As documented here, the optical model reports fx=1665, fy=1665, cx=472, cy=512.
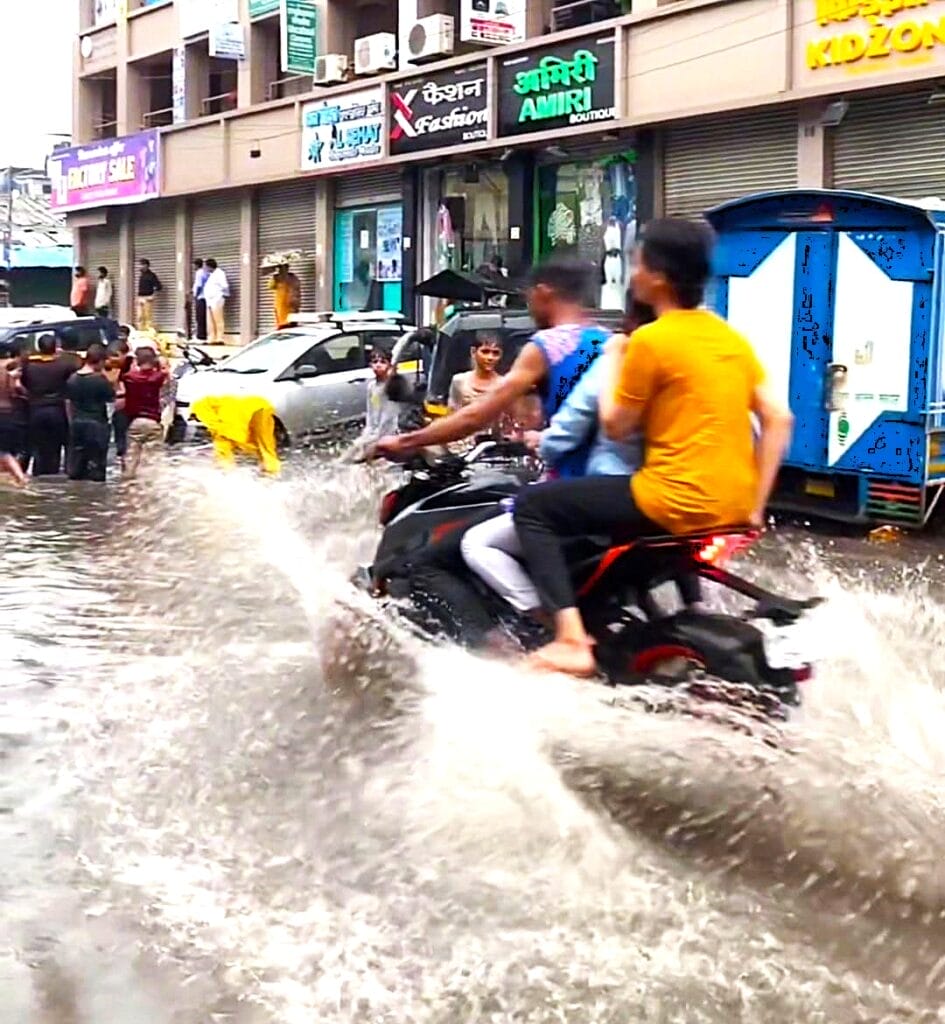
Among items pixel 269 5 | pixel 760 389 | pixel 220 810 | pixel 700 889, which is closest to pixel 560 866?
pixel 700 889

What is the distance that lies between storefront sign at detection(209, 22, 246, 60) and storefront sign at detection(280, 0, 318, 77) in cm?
236

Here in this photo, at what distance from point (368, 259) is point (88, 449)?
1371 centimetres

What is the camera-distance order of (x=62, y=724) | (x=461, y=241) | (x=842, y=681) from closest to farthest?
(x=842, y=681), (x=62, y=724), (x=461, y=241)

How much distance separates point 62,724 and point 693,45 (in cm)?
1632

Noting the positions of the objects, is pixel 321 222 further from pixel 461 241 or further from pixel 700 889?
pixel 700 889

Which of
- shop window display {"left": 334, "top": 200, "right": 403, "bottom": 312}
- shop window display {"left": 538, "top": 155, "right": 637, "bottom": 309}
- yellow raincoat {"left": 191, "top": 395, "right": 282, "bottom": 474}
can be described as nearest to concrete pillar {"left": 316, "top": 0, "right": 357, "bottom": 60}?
shop window display {"left": 334, "top": 200, "right": 403, "bottom": 312}

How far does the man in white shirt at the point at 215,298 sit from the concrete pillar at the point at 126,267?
5.25 meters

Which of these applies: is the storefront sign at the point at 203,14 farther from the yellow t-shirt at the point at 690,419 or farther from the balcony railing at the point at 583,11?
the yellow t-shirt at the point at 690,419

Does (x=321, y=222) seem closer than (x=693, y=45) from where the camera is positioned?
No

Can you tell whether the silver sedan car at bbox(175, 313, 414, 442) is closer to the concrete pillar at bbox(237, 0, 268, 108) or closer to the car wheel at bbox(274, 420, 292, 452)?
the car wheel at bbox(274, 420, 292, 452)

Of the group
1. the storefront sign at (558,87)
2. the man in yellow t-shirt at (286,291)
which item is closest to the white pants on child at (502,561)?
the storefront sign at (558,87)

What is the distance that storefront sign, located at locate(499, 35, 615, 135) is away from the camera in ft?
72.7

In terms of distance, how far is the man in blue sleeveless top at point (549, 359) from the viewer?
5.70 meters

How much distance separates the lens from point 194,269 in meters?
33.5
